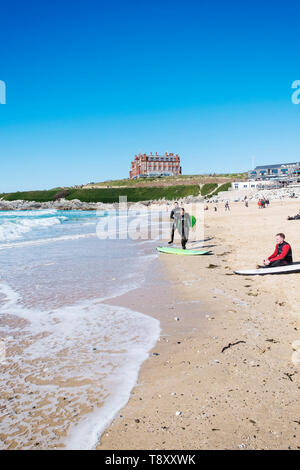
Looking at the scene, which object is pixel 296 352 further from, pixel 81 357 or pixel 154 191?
pixel 154 191

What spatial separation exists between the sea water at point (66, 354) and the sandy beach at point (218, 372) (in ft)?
1.00

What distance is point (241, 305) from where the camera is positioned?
7.37 meters

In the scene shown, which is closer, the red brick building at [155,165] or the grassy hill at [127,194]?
the grassy hill at [127,194]

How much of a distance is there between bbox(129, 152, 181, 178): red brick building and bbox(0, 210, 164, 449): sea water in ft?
481

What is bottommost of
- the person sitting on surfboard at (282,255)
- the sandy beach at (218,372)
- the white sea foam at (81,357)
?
the white sea foam at (81,357)

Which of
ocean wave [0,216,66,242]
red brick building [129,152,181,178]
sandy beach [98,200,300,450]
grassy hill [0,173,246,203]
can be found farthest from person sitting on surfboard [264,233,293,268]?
red brick building [129,152,181,178]

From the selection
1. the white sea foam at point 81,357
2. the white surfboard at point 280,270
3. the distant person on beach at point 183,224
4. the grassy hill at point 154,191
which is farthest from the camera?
the grassy hill at point 154,191

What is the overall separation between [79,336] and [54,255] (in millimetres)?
10291

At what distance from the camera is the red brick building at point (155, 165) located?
154 meters

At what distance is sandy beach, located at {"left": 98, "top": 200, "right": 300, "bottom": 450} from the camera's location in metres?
3.27

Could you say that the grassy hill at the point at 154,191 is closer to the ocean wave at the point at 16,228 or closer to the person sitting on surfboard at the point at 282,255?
the ocean wave at the point at 16,228

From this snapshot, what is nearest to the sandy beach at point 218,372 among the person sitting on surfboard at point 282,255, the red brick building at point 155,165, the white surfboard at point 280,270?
the white surfboard at point 280,270
